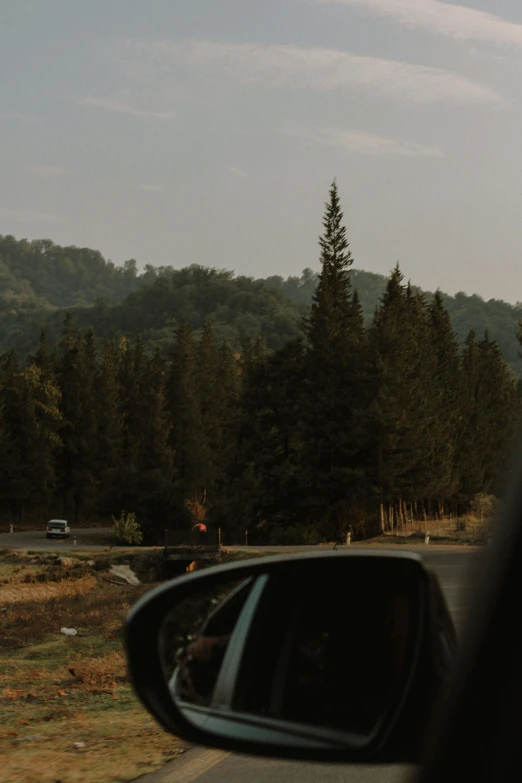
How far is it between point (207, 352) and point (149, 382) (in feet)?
30.6

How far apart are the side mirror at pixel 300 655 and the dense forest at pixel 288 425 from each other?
470 millimetres

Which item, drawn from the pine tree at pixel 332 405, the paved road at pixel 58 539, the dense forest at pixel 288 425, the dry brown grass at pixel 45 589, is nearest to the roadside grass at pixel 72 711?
the dense forest at pixel 288 425

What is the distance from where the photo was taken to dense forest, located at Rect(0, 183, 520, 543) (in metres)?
9.90

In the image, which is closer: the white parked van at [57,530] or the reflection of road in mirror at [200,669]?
the reflection of road in mirror at [200,669]

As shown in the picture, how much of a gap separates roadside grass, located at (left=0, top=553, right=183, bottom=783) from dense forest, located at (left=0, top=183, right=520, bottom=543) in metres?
2.41

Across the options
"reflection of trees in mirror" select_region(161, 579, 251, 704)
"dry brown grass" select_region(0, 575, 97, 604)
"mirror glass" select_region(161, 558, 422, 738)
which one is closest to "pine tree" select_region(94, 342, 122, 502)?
"dry brown grass" select_region(0, 575, 97, 604)

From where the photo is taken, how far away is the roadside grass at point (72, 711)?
6305 millimetres

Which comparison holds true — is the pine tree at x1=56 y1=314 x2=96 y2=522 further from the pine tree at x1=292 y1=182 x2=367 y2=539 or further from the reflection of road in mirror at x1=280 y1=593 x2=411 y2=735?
the reflection of road in mirror at x1=280 y1=593 x2=411 y2=735

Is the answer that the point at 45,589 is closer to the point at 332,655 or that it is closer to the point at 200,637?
the point at 200,637

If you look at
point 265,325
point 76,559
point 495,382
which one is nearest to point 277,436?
point 76,559

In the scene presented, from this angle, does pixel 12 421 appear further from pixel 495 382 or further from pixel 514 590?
pixel 514 590

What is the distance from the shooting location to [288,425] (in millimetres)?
61844

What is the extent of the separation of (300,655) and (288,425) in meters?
60.0

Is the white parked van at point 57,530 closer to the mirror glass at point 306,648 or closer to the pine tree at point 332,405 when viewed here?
the pine tree at point 332,405
